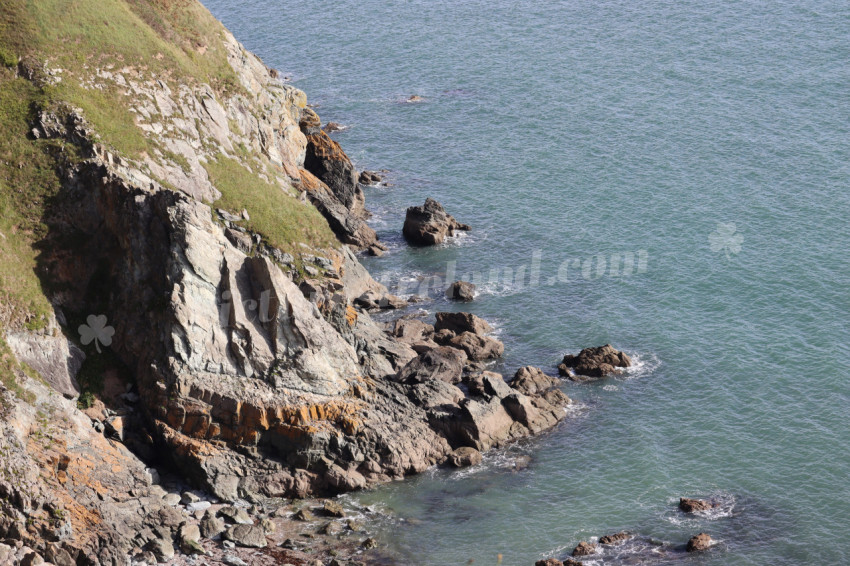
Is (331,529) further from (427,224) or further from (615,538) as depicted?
(427,224)

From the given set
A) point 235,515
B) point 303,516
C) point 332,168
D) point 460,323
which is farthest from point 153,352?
point 332,168

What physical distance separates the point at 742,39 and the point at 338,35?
2868 inches

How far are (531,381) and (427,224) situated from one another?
3063 cm

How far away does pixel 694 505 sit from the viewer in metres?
67.3

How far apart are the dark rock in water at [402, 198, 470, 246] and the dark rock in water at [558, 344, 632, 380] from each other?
88.3 ft

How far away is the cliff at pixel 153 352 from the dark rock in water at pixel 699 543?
16.4 meters

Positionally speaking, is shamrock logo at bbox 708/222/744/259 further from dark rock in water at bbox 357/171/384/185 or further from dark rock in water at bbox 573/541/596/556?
dark rock in water at bbox 573/541/596/556

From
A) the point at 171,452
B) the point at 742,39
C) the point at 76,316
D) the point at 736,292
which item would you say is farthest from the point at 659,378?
the point at 742,39

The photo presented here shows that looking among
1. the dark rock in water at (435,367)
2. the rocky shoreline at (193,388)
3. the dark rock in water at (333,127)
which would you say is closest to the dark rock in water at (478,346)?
the rocky shoreline at (193,388)

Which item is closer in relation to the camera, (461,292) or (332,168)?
(461,292)

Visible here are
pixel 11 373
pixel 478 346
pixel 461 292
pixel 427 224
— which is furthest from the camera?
pixel 427 224

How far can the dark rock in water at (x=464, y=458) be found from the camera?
236 feet

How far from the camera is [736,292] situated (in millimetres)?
98312

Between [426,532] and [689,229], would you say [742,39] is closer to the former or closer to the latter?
[689,229]
